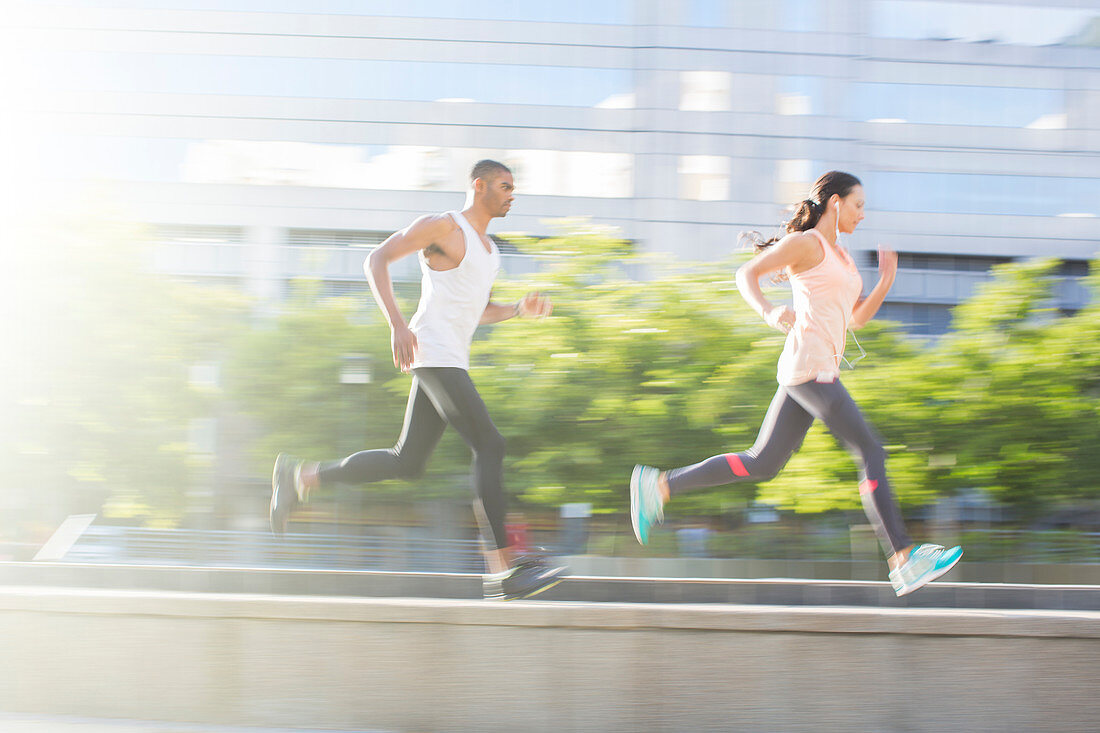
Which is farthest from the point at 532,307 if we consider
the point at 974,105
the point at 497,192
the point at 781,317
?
the point at 974,105

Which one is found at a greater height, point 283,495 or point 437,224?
point 437,224

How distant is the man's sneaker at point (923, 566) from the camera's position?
4133 mm

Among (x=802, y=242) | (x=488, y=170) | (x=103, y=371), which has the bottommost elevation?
(x=802, y=242)

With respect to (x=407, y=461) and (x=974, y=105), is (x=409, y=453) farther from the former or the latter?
(x=974, y=105)

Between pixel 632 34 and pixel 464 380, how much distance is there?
3354 cm

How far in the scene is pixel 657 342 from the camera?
18688mm

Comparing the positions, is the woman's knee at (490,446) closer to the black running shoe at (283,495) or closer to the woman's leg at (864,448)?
the black running shoe at (283,495)

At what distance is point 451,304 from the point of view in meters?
4.45

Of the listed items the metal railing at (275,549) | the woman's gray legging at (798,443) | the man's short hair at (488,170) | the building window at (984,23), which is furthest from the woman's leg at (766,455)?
the building window at (984,23)

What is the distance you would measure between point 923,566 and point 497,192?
2.40m

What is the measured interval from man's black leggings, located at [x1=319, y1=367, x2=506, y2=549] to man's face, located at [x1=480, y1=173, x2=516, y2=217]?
0.75 m

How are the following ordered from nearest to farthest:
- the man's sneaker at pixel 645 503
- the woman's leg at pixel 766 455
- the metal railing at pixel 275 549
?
the woman's leg at pixel 766 455 < the man's sneaker at pixel 645 503 < the metal railing at pixel 275 549

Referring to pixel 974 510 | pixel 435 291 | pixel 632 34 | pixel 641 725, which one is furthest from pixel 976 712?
pixel 632 34

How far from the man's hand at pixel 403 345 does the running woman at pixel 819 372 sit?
114 cm
